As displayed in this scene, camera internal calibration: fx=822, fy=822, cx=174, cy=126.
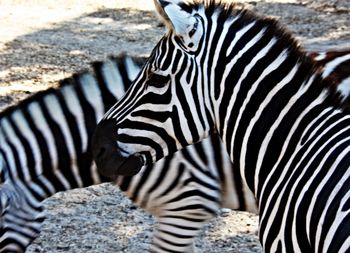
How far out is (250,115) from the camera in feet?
11.4

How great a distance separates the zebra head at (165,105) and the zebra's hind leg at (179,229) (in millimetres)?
1031

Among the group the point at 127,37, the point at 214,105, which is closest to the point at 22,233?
the point at 214,105

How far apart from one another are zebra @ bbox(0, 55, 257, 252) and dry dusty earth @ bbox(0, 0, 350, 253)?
1.25 m

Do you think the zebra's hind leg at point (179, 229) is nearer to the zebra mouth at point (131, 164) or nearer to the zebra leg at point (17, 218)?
the zebra leg at point (17, 218)

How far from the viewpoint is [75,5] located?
12.0 meters

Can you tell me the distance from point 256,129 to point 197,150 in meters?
1.25

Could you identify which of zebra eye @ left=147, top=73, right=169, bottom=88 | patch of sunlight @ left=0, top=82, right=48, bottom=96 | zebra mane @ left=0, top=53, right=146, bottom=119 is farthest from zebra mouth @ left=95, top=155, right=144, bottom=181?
patch of sunlight @ left=0, top=82, right=48, bottom=96

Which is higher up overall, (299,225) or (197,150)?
(299,225)

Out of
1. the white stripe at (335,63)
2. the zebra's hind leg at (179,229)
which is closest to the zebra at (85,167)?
the zebra's hind leg at (179,229)

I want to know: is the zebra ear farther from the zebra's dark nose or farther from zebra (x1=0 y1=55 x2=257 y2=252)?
zebra (x1=0 y1=55 x2=257 y2=252)

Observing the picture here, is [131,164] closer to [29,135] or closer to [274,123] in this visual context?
[274,123]

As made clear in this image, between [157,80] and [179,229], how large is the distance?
144cm

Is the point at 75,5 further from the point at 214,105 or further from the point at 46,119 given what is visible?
the point at 214,105

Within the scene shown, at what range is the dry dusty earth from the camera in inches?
239
